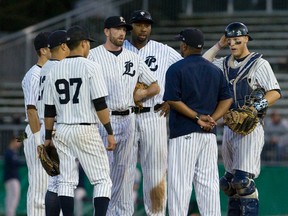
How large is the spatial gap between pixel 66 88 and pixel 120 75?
1129 millimetres

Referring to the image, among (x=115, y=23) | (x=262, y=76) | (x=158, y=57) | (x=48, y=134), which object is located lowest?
(x=48, y=134)

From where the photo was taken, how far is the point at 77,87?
434 inches

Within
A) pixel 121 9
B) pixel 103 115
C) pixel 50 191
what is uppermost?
pixel 121 9

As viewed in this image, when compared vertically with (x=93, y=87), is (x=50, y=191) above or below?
below

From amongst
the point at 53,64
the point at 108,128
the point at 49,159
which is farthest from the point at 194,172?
the point at 53,64

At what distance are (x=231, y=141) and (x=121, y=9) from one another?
1324 cm

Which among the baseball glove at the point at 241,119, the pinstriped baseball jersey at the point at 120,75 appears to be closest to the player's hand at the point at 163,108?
the pinstriped baseball jersey at the point at 120,75

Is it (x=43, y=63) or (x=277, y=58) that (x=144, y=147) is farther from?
(x=277, y=58)

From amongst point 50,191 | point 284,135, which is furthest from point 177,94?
point 284,135

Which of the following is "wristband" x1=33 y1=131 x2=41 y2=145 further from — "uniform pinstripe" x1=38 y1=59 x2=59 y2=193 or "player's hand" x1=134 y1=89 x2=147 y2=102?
"player's hand" x1=134 y1=89 x2=147 y2=102

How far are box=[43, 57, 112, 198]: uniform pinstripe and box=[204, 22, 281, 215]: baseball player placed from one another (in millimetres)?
1753

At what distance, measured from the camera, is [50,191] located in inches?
467

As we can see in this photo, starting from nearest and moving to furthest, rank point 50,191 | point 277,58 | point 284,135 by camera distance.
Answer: point 50,191, point 284,135, point 277,58

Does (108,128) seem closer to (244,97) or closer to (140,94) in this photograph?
(140,94)
